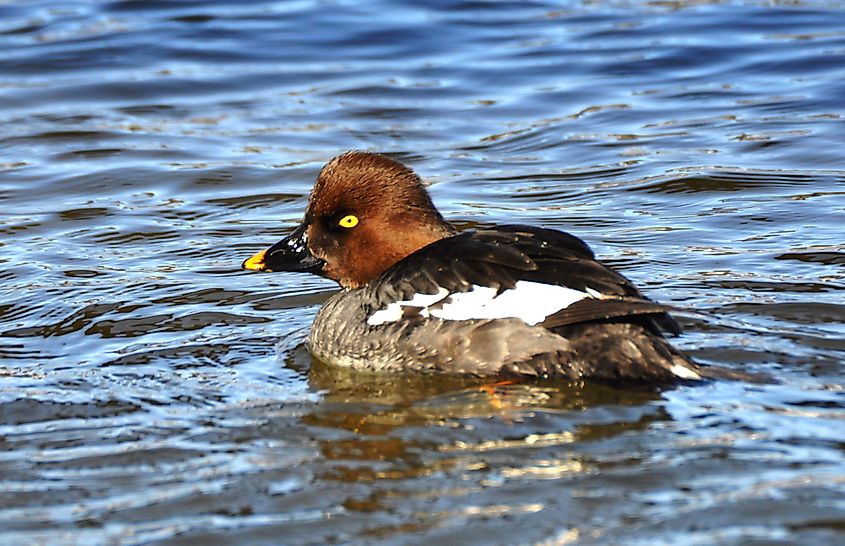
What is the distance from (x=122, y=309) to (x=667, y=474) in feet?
11.1

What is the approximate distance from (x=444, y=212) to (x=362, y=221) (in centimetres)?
244

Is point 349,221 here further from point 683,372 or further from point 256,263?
point 683,372

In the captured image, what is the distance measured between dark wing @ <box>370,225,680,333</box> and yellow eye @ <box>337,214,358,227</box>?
0.40 m

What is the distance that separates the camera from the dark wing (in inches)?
211

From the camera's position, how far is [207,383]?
18.6ft

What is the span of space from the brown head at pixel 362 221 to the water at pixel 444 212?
1.49 ft

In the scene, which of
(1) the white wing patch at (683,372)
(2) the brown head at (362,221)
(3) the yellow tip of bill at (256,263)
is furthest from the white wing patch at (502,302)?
(3) the yellow tip of bill at (256,263)

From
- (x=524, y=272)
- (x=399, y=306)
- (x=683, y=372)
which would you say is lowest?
(x=683, y=372)

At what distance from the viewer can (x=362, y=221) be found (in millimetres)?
6242

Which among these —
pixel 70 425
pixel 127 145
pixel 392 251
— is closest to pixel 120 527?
pixel 70 425

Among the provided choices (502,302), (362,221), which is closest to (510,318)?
(502,302)

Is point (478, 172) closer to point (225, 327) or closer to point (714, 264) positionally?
point (714, 264)

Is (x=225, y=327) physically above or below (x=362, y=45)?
below

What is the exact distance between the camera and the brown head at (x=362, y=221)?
6.17 metres
